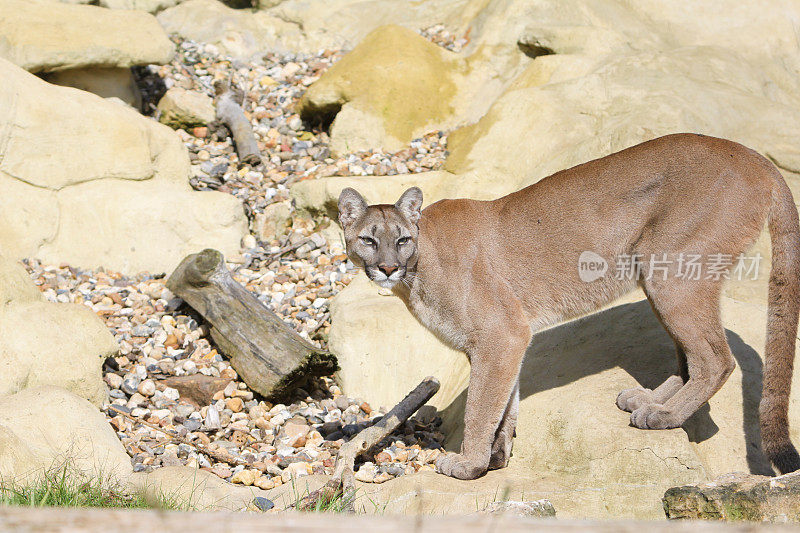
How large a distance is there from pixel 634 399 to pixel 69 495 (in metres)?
3.42

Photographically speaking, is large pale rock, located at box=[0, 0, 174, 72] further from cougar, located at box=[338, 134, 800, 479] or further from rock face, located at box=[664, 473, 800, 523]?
rock face, located at box=[664, 473, 800, 523]

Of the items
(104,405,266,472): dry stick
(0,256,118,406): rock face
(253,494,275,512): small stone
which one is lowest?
(104,405,266,472): dry stick

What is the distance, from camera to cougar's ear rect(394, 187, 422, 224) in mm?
5348

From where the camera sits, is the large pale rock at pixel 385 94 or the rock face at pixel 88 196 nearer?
the rock face at pixel 88 196

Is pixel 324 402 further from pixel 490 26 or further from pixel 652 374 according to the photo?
pixel 490 26

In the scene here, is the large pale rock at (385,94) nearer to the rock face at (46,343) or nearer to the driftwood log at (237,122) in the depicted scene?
the driftwood log at (237,122)

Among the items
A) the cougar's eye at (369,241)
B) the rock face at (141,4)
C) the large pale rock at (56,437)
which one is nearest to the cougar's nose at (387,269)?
the cougar's eye at (369,241)

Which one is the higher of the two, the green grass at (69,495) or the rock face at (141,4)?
the green grass at (69,495)

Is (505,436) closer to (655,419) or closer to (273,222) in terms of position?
(655,419)

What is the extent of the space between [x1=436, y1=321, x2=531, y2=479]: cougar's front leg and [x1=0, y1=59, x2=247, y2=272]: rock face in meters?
4.66

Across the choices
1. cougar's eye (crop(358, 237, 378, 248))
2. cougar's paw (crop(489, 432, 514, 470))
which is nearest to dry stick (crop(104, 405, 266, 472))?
cougar's paw (crop(489, 432, 514, 470))

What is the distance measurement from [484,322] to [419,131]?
18.6 feet

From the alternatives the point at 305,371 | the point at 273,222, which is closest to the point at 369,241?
the point at 305,371

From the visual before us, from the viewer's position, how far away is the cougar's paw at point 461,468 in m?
4.98
